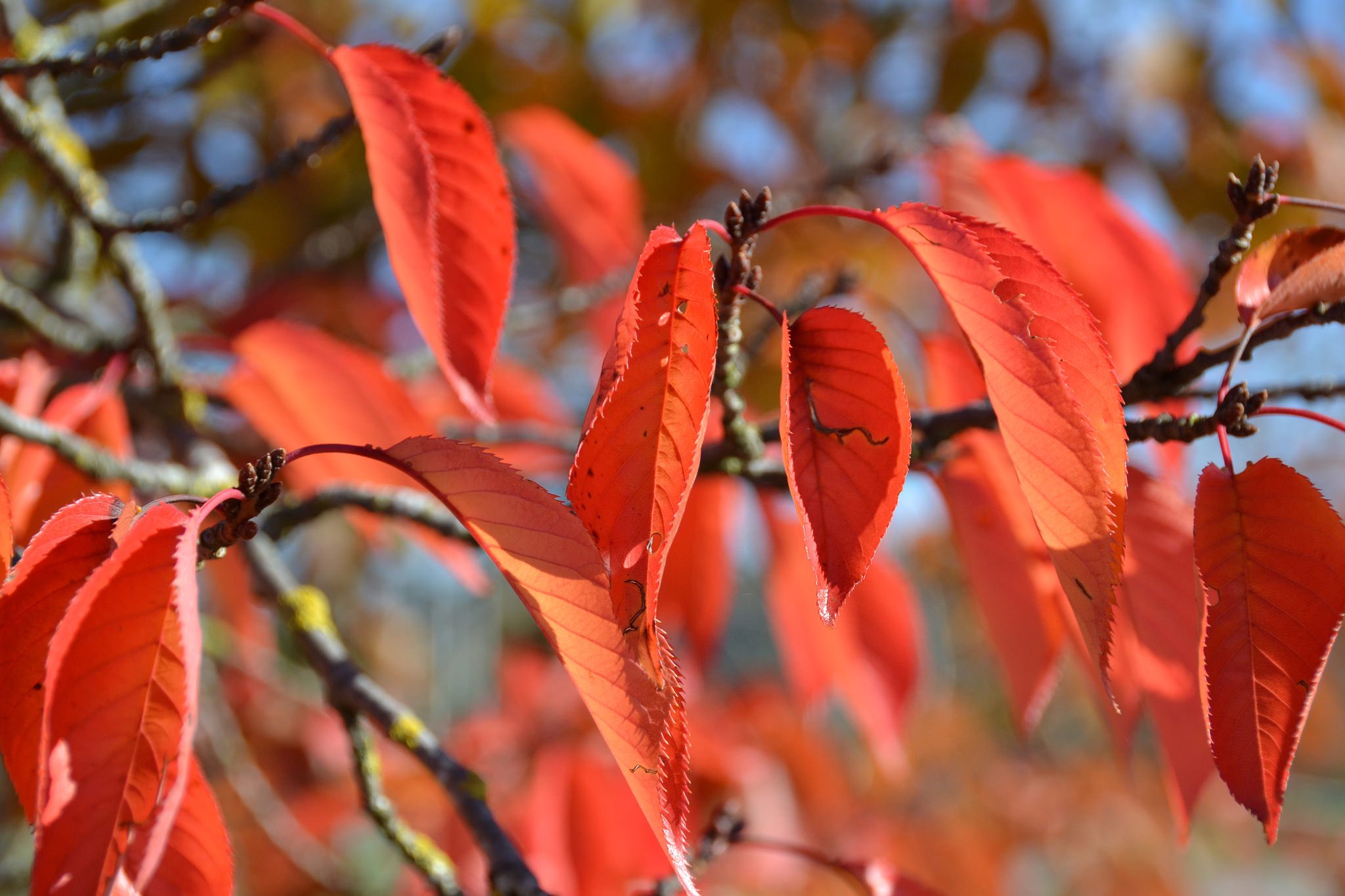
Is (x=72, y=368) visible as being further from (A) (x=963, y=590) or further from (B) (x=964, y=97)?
(A) (x=963, y=590)

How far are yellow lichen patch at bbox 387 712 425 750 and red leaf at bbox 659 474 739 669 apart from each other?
0.46 metres

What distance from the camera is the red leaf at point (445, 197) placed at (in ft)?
1.94

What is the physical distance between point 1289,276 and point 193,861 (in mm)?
615

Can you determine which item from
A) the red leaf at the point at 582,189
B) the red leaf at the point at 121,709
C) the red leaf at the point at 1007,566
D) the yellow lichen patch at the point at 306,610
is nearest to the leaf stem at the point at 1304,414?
the red leaf at the point at 1007,566

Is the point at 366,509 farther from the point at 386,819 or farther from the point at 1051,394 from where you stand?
the point at 1051,394

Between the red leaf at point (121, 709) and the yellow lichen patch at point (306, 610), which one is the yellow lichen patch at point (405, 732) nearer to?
the yellow lichen patch at point (306, 610)

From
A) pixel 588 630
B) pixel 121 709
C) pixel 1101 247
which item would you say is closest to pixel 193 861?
pixel 121 709

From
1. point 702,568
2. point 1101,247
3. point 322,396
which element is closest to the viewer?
point 322,396

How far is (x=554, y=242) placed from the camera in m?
2.10

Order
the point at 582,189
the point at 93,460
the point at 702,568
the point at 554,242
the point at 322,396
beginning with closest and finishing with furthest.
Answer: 1. the point at 93,460
2. the point at 322,396
3. the point at 702,568
4. the point at 582,189
5. the point at 554,242

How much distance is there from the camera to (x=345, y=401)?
2.85 feet

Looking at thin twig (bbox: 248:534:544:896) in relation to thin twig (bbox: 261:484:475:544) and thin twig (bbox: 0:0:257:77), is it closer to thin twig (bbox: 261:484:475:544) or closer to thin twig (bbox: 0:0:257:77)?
thin twig (bbox: 261:484:475:544)

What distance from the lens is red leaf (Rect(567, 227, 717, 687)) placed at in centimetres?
44

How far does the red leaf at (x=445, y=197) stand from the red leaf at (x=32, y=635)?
219 mm
